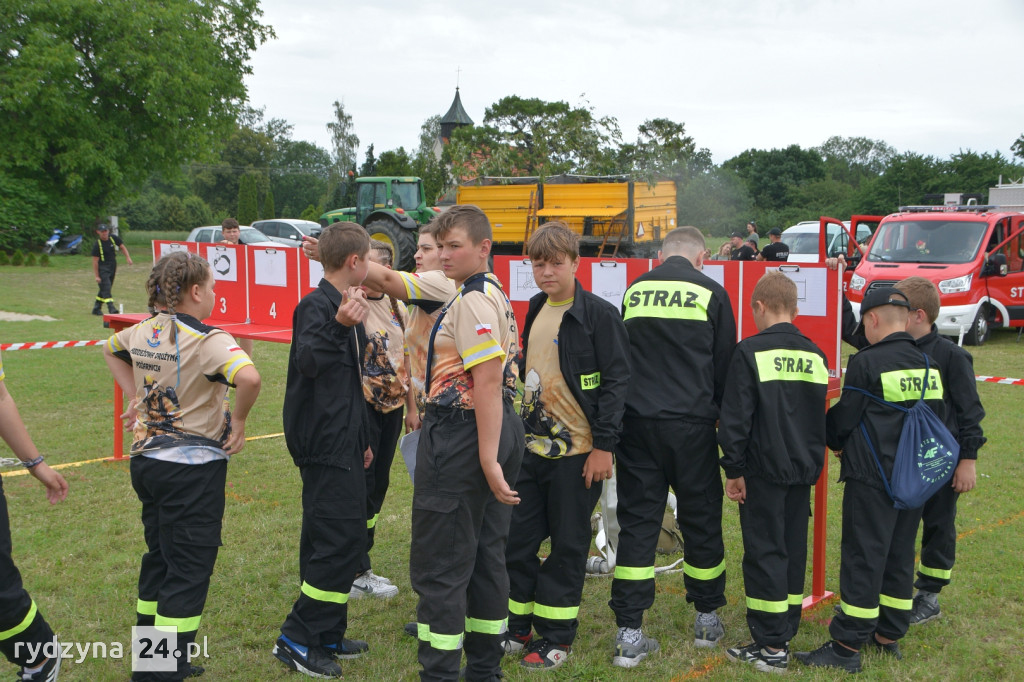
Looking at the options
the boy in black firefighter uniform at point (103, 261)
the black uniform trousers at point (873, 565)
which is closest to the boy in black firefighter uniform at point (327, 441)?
the black uniform trousers at point (873, 565)

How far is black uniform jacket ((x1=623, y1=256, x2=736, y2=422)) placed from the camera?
12.9 feet

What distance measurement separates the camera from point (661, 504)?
4.04 meters

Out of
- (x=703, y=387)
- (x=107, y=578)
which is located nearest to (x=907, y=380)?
(x=703, y=387)

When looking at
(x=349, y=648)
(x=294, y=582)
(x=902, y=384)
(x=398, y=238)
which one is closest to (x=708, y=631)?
(x=902, y=384)

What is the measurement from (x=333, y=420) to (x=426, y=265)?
3.44ft

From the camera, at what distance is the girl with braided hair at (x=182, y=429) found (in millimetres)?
3473

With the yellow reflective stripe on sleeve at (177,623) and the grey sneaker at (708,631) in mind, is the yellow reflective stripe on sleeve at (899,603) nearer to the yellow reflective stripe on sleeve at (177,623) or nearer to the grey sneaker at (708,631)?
the grey sneaker at (708,631)

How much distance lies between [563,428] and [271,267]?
6.28 m

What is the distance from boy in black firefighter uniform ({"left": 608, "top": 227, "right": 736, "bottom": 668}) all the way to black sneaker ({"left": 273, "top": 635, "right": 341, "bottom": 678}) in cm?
133

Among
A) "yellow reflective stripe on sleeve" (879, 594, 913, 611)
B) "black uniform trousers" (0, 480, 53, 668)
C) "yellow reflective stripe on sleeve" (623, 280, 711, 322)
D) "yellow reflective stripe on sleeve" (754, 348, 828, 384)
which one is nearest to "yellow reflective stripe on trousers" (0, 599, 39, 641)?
"black uniform trousers" (0, 480, 53, 668)

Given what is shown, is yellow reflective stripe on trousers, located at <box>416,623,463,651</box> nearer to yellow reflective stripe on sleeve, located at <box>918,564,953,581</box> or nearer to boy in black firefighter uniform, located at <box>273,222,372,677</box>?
boy in black firefighter uniform, located at <box>273,222,372,677</box>

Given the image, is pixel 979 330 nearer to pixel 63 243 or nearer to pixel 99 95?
pixel 99 95

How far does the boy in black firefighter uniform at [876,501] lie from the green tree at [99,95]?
31.5 m

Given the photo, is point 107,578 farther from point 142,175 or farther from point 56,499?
point 142,175
